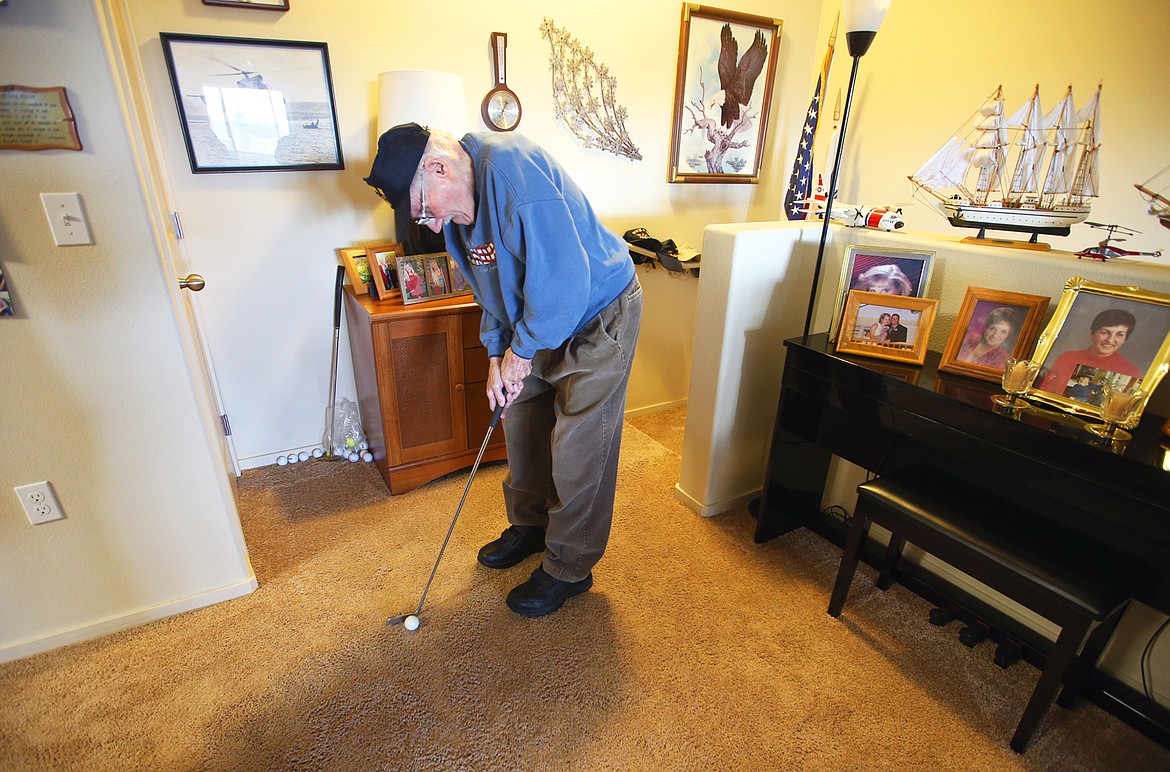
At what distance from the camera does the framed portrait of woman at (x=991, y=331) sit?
145 cm

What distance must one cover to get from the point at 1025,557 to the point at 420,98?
2153mm

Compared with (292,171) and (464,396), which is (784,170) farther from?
(292,171)

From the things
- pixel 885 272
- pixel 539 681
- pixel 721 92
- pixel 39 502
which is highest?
pixel 721 92

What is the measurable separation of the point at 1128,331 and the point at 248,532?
8.69 ft

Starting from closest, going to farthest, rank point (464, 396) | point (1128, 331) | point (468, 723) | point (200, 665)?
point (1128, 331) < point (468, 723) < point (200, 665) < point (464, 396)

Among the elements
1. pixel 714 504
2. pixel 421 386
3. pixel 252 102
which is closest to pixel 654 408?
pixel 714 504

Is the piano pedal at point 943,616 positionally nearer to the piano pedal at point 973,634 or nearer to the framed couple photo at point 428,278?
the piano pedal at point 973,634

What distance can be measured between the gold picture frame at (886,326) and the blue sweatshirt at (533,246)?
27.6 inches

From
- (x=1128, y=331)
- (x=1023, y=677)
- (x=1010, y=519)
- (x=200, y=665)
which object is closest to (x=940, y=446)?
(x=1010, y=519)

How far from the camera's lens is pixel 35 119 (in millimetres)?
1207

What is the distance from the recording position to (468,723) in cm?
141

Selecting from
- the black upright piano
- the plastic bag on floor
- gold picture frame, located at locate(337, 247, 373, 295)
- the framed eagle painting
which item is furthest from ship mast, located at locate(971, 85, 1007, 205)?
the plastic bag on floor

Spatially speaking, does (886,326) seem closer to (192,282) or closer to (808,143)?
(808,143)

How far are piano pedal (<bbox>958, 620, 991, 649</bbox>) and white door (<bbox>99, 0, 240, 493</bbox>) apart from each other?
86.4 inches
